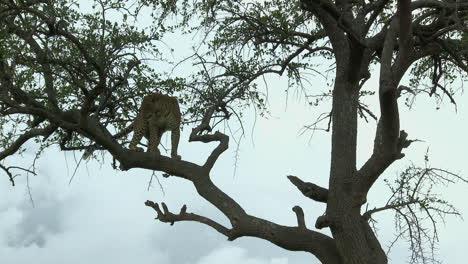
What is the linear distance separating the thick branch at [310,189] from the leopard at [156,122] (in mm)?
2246

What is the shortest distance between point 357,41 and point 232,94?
9.30 ft

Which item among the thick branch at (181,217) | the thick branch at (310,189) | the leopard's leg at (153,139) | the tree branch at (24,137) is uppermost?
the leopard's leg at (153,139)

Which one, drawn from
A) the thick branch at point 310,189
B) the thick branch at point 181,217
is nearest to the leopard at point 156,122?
the thick branch at point 181,217

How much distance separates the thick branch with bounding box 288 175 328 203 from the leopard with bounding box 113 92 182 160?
2246 mm

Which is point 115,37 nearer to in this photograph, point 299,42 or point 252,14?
point 252,14

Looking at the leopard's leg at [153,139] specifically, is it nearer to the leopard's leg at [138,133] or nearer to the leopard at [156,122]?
the leopard at [156,122]

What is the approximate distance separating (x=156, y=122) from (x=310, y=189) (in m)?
3.17

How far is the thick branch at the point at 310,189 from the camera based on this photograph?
9266 mm

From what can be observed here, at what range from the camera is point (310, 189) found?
30.4ft

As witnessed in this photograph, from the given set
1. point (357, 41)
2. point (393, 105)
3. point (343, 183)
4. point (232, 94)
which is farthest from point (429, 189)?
point (232, 94)

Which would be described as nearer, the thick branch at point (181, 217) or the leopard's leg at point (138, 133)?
the thick branch at point (181, 217)

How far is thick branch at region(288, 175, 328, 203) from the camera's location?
30.4 ft

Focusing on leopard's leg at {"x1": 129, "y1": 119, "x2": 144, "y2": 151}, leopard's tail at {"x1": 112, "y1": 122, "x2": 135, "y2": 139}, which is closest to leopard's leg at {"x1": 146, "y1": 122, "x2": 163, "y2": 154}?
leopard's leg at {"x1": 129, "y1": 119, "x2": 144, "y2": 151}

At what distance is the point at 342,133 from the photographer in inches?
370
